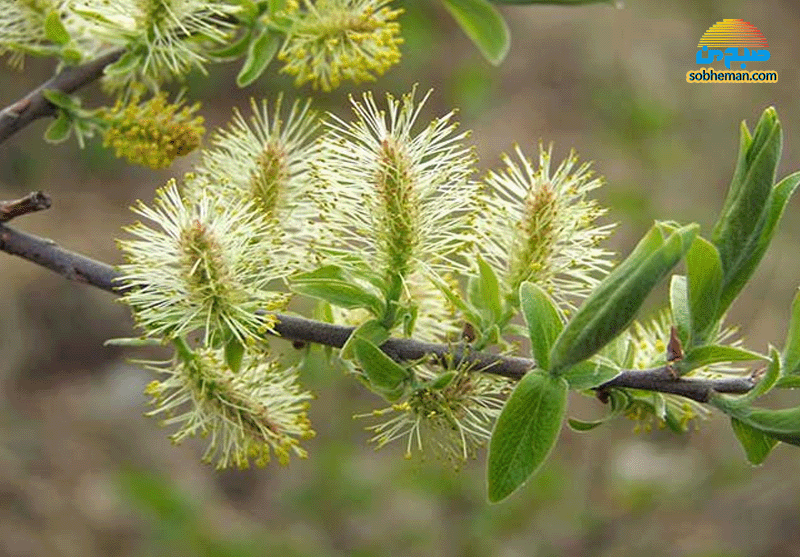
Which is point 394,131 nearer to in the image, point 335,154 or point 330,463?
point 335,154

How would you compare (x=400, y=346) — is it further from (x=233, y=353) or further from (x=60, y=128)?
(x=60, y=128)

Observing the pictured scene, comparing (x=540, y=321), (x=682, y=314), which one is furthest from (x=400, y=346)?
(x=682, y=314)

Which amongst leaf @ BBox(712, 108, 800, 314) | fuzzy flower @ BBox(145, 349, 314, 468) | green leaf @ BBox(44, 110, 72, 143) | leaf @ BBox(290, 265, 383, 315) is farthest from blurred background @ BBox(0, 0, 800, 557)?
leaf @ BBox(712, 108, 800, 314)

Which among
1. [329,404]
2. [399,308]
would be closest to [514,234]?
[399,308]

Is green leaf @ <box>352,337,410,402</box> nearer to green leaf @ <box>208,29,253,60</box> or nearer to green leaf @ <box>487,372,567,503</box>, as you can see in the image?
green leaf @ <box>487,372,567,503</box>

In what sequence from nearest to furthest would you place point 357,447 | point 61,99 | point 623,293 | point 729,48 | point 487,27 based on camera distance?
1. point 623,293
2. point 61,99
3. point 487,27
4. point 729,48
5. point 357,447

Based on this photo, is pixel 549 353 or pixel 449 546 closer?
pixel 549 353
